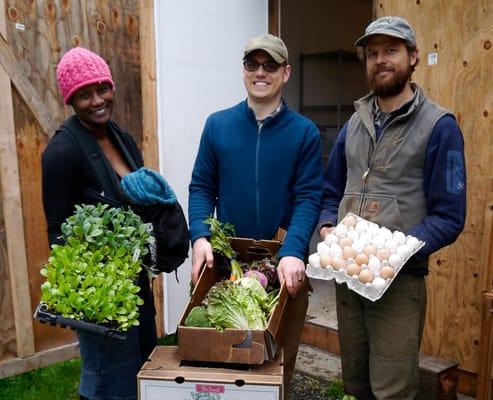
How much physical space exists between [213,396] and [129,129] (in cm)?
272

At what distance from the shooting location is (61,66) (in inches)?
81.0

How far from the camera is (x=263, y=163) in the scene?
2324 millimetres

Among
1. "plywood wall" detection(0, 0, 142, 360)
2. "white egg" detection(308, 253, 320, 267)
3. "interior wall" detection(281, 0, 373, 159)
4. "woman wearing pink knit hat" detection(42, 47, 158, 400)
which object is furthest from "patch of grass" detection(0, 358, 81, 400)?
"interior wall" detection(281, 0, 373, 159)

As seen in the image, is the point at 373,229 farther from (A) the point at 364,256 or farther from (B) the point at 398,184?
(B) the point at 398,184

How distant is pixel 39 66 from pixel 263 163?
2.10 meters

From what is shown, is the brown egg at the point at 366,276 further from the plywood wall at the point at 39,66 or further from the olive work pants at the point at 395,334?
the plywood wall at the point at 39,66

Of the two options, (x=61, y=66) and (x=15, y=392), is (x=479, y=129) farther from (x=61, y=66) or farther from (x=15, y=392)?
(x=15, y=392)

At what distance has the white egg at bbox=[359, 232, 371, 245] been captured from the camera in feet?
6.57

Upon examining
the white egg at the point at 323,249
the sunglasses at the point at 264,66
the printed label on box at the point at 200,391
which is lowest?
the printed label on box at the point at 200,391

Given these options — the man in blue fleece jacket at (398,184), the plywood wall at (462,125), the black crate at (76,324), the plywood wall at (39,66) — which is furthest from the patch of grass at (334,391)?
the black crate at (76,324)

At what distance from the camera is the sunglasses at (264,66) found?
2.26 meters

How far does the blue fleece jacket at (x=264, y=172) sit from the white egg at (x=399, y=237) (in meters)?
0.42

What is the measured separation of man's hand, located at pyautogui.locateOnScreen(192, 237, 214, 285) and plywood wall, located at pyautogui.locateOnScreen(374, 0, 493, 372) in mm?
1832

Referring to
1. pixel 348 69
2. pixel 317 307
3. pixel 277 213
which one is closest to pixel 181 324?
pixel 277 213
